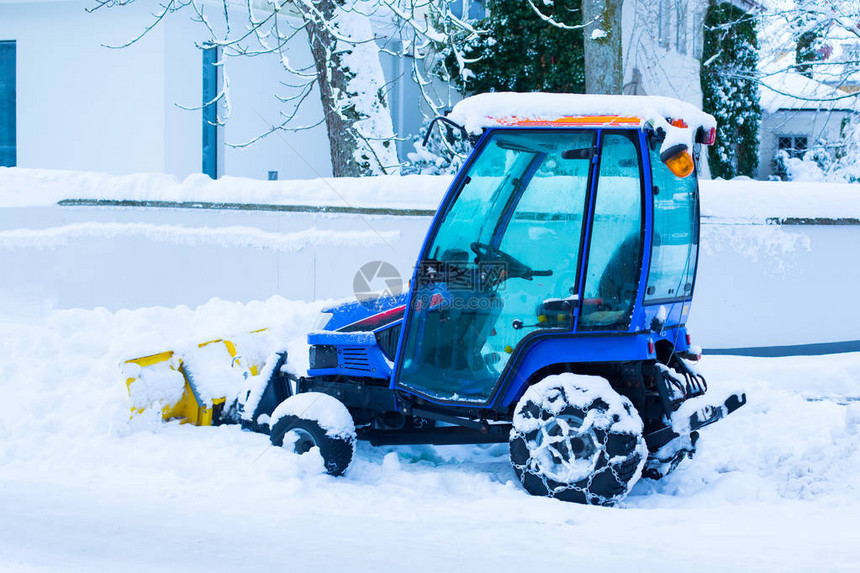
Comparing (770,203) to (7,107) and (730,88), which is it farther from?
(7,107)

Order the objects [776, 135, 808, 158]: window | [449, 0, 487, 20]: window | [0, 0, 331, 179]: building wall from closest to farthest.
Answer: [0, 0, 331, 179]: building wall
[449, 0, 487, 20]: window
[776, 135, 808, 158]: window

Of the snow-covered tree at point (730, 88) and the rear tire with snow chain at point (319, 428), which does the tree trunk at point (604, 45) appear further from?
the snow-covered tree at point (730, 88)

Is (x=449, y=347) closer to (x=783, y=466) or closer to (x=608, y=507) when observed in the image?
(x=608, y=507)

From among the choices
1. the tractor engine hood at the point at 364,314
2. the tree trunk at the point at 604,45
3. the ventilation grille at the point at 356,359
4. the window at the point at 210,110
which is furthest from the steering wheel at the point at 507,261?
the window at the point at 210,110

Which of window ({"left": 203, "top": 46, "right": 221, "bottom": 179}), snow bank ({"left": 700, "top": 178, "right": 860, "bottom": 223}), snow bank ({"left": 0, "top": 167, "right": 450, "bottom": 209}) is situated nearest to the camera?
snow bank ({"left": 700, "top": 178, "right": 860, "bottom": 223})

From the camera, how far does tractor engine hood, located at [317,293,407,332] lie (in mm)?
Result: 5156

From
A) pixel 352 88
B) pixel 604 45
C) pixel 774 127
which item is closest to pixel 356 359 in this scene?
pixel 352 88

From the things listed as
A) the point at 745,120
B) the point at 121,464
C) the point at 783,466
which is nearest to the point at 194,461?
the point at 121,464

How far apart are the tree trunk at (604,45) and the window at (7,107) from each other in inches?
347

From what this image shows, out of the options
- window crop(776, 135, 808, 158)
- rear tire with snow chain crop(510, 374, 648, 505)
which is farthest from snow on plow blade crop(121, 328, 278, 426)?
window crop(776, 135, 808, 158)

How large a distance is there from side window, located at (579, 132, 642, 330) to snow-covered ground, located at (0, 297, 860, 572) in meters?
0.94

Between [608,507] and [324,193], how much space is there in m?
5.84

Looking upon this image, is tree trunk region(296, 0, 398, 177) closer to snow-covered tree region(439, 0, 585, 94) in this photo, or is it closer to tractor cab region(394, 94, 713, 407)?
snow-covered tree region(439, 0, 585, 94)

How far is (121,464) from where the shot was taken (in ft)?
16.3
